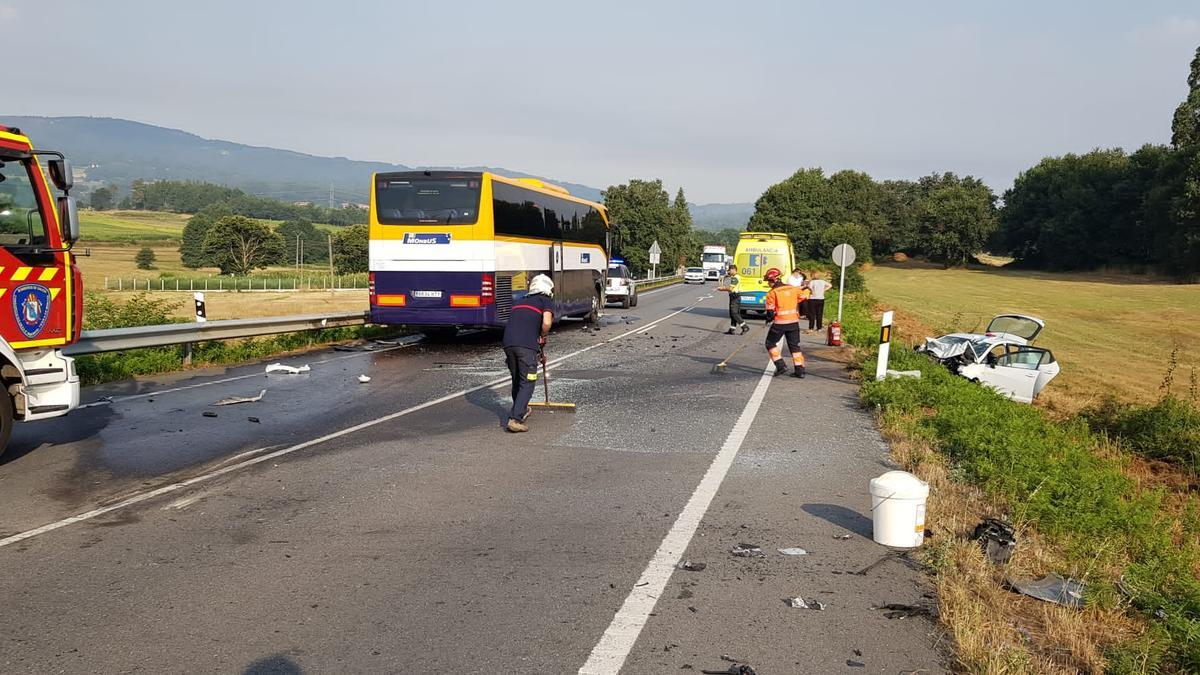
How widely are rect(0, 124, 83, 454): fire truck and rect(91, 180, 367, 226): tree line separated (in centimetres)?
16772

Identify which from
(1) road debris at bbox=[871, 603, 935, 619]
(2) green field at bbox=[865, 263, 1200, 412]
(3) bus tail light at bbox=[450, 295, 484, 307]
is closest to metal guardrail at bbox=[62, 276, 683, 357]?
(3) bus tail light at bbox=[450, 295, 484, 307]

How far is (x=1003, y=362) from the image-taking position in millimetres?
15242

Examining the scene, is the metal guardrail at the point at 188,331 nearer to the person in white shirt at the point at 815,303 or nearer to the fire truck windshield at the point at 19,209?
the fire truck windshield at the point at 19,209

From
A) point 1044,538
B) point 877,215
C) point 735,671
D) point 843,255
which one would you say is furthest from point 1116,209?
point 735,671

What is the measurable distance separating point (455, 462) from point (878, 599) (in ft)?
14.1

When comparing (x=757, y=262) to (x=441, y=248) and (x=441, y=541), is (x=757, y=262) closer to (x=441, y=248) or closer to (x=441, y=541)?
(x=441, y=248)

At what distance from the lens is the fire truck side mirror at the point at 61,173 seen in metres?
7.66

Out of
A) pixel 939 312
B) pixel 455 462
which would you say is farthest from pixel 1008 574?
pixel 939 312

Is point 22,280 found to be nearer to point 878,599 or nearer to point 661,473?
point 661,473

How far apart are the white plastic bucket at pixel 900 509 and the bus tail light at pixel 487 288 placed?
12451 mm

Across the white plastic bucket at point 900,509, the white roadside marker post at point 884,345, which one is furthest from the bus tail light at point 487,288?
the white plastic bucket at point 900,509

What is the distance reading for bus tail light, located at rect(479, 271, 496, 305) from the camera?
56.4 feet

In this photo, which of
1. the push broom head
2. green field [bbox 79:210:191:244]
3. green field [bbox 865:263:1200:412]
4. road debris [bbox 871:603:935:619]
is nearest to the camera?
road debris [bbox 871:603:935:619]

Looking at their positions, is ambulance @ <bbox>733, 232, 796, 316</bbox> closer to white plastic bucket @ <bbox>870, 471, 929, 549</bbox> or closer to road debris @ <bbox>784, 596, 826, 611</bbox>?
white plastic bucket @ <bbox>870, 471, 929, 549</bbox>
